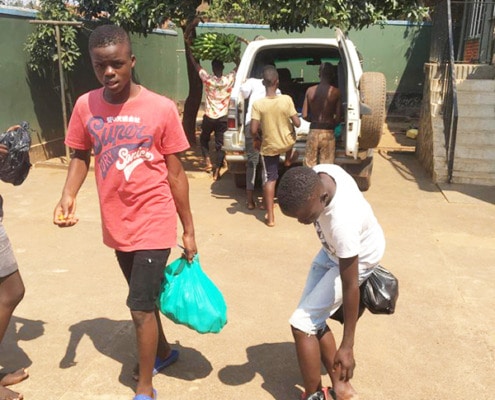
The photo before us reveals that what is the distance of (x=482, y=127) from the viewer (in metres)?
8.13

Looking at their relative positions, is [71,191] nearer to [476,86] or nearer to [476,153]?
[476,153]

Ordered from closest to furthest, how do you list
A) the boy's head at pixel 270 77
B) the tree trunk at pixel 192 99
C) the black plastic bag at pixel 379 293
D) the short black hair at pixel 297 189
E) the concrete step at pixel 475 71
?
the short black hair at pixel 297 189 → the black plastic bag at pixel 379 293 → the boy's head at pixel 270 77 → the concrete step at pixel 475 71 → the tree trunk at pixel 192 99

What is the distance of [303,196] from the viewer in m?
2.20

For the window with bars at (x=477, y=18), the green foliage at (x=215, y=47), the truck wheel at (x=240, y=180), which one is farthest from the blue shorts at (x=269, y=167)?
the window with bars at (x=477, y=18)

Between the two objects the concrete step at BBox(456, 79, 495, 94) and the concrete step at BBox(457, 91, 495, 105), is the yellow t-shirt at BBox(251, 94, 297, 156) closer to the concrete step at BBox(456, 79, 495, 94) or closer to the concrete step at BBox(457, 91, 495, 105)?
the concrete step at BBox(457, 91, 495, 105)

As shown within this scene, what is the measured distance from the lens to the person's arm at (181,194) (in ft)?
8.76

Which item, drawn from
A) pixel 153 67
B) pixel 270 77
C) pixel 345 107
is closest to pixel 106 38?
pixel 270 77

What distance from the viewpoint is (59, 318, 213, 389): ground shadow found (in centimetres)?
306

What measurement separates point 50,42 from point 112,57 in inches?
270

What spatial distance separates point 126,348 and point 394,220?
363 centimetres

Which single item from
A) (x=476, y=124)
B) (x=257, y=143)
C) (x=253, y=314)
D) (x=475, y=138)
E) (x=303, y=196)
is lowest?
(x=253, y=314)

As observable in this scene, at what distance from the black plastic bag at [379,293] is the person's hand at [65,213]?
4.90 feet

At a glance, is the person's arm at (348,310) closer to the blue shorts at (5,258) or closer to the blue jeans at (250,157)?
the blue shorts at (5,258)

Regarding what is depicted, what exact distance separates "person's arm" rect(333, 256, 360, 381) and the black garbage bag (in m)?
1.74
